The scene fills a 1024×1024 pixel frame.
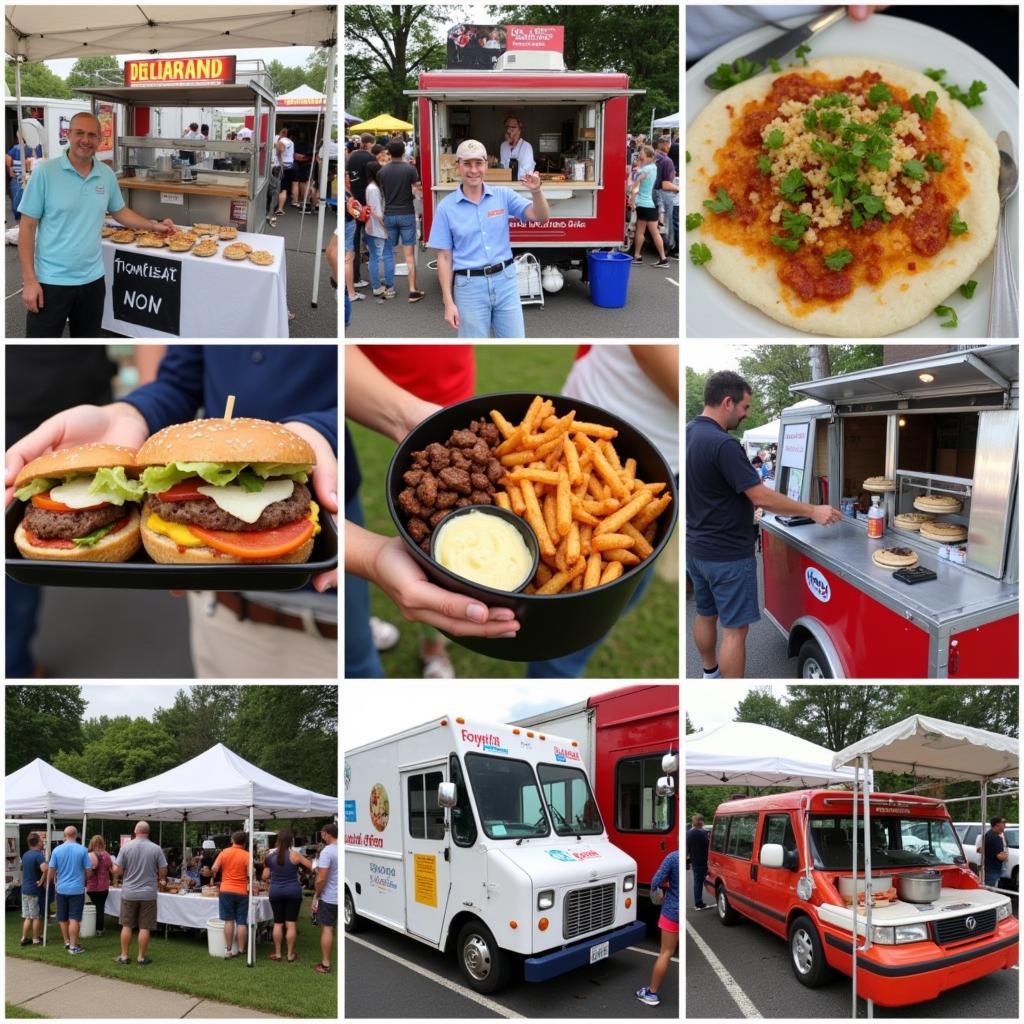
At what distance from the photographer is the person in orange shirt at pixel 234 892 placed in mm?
5277

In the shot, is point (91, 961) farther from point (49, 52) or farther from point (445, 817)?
point (49, 52)

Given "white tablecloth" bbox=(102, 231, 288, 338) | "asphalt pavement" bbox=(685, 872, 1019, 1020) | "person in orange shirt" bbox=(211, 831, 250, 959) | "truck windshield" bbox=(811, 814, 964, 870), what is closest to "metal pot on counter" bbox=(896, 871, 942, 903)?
"truck windshield" bbox=(811, 814, 964, 870)

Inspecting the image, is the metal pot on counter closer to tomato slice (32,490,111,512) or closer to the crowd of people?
the crowd of people

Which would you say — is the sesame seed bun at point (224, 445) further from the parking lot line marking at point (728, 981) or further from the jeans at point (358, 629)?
the parking lot line marking at point (728, 981)

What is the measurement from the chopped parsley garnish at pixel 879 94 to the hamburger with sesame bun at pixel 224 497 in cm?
322

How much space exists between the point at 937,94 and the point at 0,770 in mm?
5749

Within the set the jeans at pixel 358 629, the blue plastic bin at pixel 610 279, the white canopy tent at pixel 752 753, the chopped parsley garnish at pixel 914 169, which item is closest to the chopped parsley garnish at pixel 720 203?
the chopped parsley garnish at pixel 914 169

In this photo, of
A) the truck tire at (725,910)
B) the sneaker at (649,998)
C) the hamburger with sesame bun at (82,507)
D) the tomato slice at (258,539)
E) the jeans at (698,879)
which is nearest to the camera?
the tomato slice at (258,539)

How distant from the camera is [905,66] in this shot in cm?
379

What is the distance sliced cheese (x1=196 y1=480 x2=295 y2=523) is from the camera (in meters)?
3.02

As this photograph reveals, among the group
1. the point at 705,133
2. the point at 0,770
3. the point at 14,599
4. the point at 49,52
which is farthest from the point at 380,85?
the point at 0,770

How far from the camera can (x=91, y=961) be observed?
507cm

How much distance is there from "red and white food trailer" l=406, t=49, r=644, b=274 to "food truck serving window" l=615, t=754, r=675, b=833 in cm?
387

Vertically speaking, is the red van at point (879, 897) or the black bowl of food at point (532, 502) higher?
the black bowl of food at point (532, 502)
